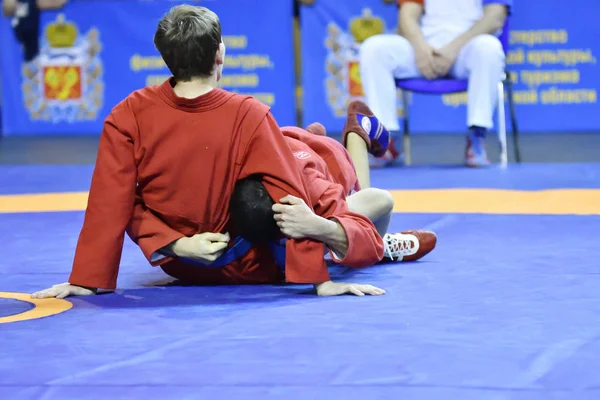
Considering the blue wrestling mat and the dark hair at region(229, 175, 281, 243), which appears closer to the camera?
the blue wrestling mat

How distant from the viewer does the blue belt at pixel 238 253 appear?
2.89m

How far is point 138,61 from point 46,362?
671cm

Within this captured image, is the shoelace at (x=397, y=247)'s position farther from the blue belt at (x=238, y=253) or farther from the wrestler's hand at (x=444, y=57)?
the wrestler's hand at (x=444, y=57)

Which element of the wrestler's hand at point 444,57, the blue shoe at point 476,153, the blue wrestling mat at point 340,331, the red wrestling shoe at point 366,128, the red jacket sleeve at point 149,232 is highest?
the wrestler's hand at point 444,57

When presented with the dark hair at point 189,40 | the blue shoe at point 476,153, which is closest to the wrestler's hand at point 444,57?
the blue shoe at point 476,153

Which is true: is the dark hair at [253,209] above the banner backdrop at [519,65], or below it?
below

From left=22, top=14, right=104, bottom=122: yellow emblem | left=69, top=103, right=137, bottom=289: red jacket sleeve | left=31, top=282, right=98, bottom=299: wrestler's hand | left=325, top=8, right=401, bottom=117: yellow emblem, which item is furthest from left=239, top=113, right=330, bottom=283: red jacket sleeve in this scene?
left=22, top=14, right=104, bottom=122: yellow emblem

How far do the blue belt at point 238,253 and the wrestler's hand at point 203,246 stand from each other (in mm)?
59

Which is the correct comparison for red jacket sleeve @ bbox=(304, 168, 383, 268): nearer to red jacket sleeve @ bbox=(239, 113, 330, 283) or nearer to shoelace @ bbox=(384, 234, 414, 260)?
red jacket sleeve @ bbox=(239, 113, 330, 283)

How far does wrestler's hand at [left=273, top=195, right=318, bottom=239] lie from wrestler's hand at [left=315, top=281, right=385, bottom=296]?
172 millimetres

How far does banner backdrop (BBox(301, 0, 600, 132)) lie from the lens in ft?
25.7

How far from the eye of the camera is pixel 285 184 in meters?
2.74

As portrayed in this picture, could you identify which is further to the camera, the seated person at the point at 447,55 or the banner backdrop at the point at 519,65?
the banner backdrop at the point at 519,65

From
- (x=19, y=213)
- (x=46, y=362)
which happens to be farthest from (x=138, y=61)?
(x=46, y=362)
